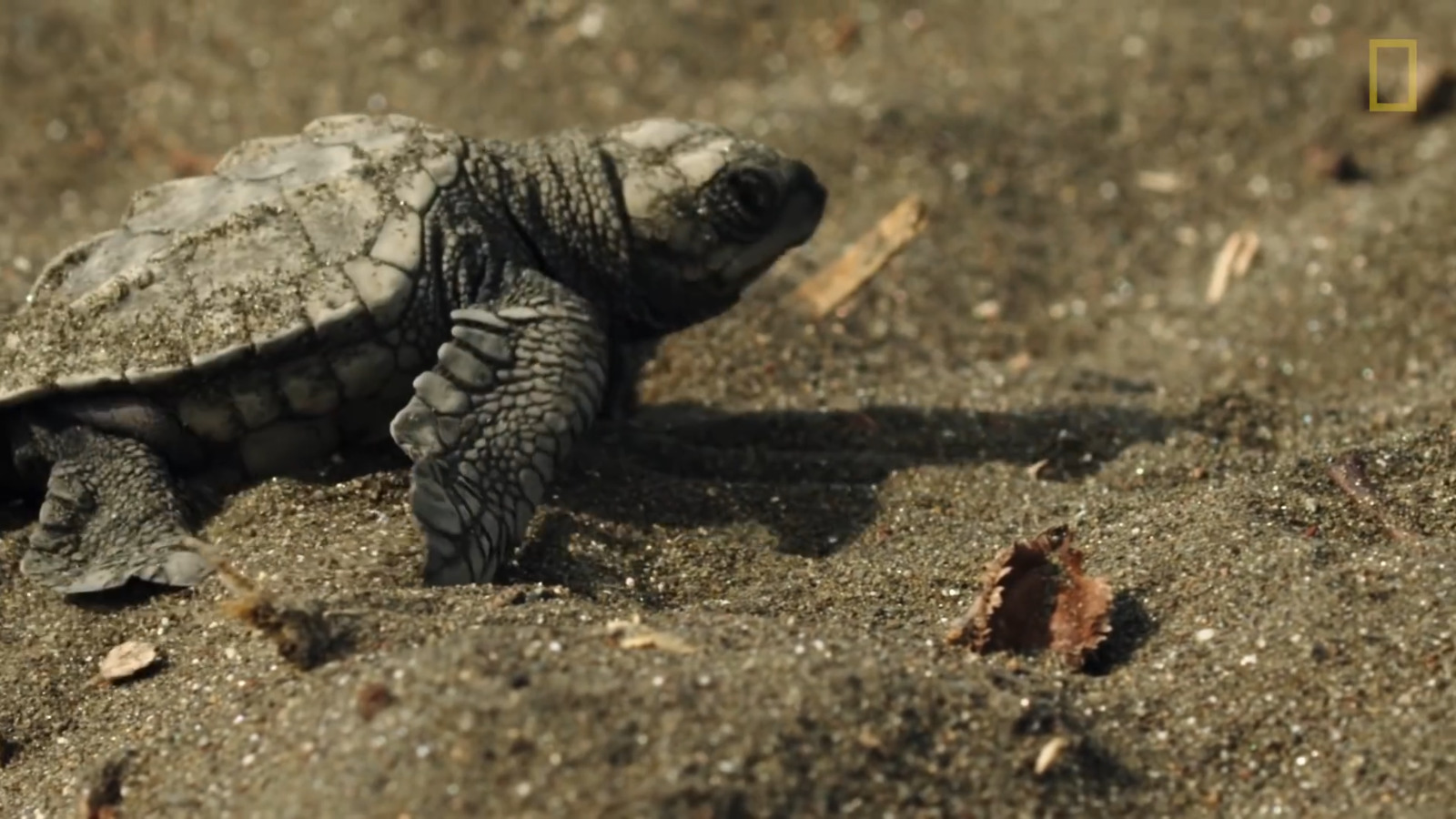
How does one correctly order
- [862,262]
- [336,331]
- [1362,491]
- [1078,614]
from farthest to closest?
[862,262]
[336,331]
[1362,491]
[1078,614]

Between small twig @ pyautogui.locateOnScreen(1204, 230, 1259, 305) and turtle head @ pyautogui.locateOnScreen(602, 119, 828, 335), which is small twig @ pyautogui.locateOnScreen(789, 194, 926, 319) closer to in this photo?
turtle head @ pyautogui.locateOnScreen(602, 119, 828, 335)

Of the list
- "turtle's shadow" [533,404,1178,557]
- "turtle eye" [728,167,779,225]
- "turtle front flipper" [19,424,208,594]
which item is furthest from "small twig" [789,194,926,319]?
"turtle front flipper" [19,424,208,594]

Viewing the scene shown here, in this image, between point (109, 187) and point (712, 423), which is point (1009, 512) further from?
point (109, 187)

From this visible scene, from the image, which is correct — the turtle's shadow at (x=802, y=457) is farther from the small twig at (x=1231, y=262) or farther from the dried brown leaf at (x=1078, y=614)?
the small twig at (x=1231, y=262)

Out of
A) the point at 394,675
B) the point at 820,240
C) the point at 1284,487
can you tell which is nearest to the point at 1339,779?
the point at 1284,487

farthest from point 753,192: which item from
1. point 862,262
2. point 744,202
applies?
point 862,262

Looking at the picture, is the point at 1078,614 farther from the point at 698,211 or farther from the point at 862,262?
the point at 862,262
